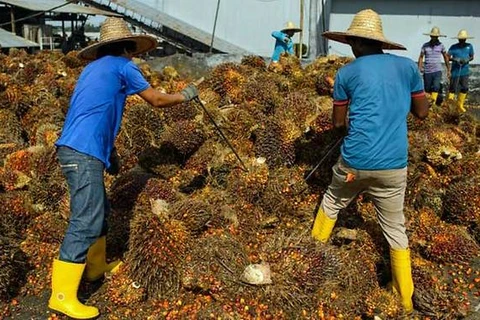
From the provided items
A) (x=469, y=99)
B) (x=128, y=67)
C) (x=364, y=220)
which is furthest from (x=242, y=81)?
(x=469, y=99)

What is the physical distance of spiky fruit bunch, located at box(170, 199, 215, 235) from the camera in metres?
4.01

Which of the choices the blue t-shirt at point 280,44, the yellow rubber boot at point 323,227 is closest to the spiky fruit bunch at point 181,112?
the yellow rubber boot at point 323,227

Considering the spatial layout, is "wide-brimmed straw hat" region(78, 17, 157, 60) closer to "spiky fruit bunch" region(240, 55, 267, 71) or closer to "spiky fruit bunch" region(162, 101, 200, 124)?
"spiky fruit bunch" region(162, 101, 200, 124)

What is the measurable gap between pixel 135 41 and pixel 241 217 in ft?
5.82

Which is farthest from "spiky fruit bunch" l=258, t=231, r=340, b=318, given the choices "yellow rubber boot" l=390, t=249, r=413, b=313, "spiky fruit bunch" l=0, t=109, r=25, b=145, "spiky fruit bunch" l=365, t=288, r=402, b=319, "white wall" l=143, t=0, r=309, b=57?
"white wall" l=143, t=0, r=309, b=57

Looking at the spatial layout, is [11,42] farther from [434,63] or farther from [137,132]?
[137,132]

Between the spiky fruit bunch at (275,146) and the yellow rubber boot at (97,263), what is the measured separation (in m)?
2.01

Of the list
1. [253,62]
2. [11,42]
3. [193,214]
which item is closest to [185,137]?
[193,214]

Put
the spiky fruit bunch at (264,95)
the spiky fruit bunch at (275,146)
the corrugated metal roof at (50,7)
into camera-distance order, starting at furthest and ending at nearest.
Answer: the corrugated metal roof at (50,7), the spiky fruit bunch at (264,95), the spiky fruit bunch at (275,146)

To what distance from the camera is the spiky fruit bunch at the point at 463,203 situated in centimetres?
479

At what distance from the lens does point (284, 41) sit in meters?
10.6

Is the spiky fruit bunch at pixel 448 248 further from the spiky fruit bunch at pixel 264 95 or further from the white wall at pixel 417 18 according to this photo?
the white wall at pixel 417 18

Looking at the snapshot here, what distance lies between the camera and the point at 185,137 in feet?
17.9

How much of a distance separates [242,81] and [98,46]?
381 cm
